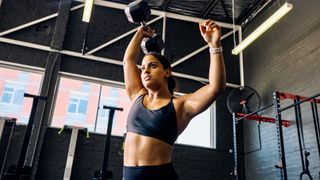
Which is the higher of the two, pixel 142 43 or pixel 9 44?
pixel 9 44

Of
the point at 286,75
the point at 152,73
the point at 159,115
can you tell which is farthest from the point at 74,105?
the point at 159,115

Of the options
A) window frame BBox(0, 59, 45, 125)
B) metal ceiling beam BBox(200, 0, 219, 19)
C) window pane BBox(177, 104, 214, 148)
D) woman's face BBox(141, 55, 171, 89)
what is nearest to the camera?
woman's face BBox(141, 55, 171, 89)

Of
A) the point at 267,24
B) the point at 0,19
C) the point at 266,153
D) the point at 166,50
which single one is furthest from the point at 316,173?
the point at 0,19

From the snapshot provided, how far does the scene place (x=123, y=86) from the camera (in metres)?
6.02

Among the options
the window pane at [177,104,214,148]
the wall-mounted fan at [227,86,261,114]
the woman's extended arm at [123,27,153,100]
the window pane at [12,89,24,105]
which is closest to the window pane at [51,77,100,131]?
the window pane at [12,89,24,105]

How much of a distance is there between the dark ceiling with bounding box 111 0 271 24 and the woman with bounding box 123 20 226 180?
5387mm

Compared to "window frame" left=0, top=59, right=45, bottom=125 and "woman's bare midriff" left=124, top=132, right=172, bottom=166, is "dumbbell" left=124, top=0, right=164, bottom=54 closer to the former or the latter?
"woman's bare midriff" left=124, top=132, right=172, bottom=166

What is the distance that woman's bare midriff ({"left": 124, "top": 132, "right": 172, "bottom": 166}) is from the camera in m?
1.17

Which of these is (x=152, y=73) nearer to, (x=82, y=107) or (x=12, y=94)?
(x=82, y=107)

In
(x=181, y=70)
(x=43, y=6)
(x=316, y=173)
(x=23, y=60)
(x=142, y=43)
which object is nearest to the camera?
(x=142, y=43)

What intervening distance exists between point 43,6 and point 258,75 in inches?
180

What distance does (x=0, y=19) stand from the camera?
5.62 meters

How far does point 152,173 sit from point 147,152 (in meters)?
0.08

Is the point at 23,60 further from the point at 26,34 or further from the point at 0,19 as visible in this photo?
the point at 0,19
